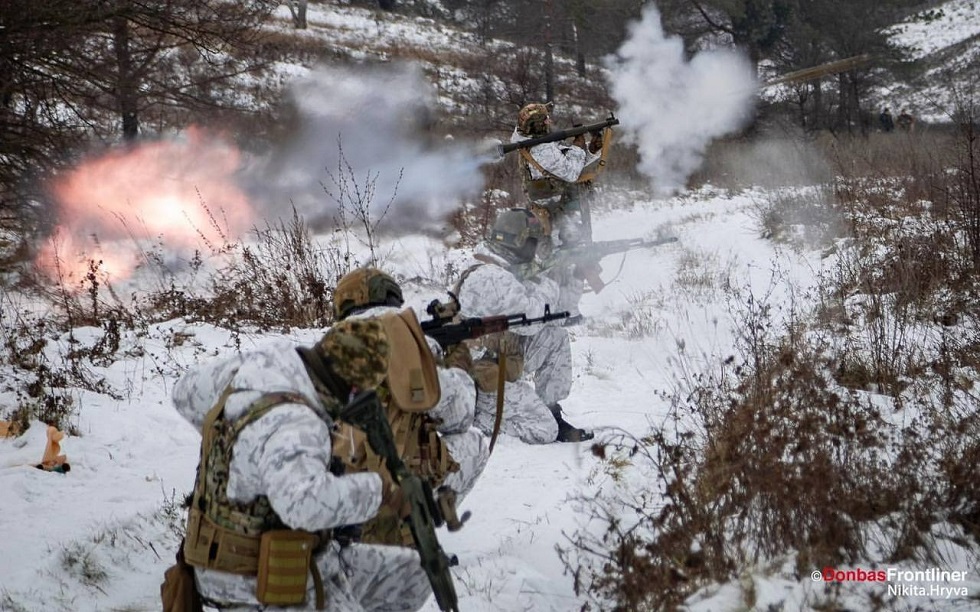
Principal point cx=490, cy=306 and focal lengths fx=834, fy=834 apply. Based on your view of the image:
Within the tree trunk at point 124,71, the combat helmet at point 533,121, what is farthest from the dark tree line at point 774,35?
the combat helmet at point 533,121

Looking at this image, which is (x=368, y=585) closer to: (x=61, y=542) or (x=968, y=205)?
(x=61, y=542)

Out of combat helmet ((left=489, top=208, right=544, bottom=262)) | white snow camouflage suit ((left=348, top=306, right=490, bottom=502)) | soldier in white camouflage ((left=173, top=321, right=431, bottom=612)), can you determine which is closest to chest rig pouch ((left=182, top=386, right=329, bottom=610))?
soldier in white camouflage ((left=173, top=321, right=431, bottom=612))

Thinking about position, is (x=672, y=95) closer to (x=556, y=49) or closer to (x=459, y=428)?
(x=459, y=428)

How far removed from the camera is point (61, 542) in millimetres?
4234

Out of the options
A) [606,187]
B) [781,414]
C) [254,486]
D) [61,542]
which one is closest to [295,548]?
[254,486]

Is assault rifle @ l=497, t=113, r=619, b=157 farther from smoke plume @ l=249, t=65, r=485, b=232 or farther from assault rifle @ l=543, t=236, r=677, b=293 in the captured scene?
smoke plume @ l=249, t=65, r=485, b=232

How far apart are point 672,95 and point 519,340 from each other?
25.4 ft

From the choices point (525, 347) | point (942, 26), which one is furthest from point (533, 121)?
point (942, 26)

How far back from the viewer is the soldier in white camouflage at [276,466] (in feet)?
8.32

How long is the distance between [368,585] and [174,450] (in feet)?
10.4

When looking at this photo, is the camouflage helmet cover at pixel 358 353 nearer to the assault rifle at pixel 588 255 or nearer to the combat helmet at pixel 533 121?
the assault rifle at pixel 588 255

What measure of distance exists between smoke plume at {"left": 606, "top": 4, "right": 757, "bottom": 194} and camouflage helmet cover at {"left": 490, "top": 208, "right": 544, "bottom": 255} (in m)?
7.21

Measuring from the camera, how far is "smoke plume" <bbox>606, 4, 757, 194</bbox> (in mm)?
12508

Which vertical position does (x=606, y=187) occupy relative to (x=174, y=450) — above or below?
above
